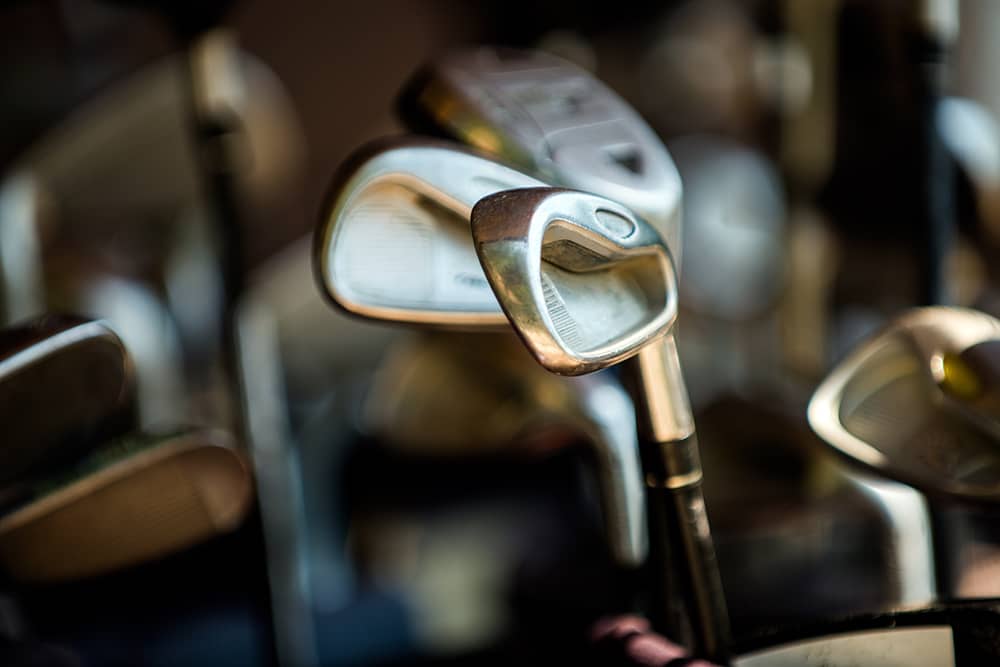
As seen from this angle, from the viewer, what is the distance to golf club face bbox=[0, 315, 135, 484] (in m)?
0.67

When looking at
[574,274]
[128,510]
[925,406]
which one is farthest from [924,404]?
[128,510]

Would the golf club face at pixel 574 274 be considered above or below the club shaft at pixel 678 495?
above

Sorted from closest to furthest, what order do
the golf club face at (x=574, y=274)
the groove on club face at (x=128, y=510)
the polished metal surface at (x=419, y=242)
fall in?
the golf club face at (x=574, y=274) < the polished metal surface at (x=419, y=242) < the groove on club face at (x=128, y=510)

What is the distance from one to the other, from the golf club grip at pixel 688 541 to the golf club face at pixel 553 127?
0.51 feet

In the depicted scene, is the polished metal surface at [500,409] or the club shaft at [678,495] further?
the polished metal surface at [500,409]

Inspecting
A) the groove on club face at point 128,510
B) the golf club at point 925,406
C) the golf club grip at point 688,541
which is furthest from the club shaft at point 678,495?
the groove on club face at point 128,510

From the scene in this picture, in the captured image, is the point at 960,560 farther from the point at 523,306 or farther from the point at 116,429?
the point at 116,429

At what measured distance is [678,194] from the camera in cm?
71

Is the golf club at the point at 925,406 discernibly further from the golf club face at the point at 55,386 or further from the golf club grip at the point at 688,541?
the golf club face at the point at 55,386

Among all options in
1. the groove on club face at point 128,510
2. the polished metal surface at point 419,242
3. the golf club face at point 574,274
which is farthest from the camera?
the groove on club face at point 128,510

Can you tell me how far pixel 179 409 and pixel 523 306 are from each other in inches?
56.0

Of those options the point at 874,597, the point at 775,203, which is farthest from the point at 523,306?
the point at 775,203

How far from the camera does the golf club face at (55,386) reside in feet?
2.21

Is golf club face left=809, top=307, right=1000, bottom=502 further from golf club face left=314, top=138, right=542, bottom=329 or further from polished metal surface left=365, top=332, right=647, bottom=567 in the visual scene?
golf club face left=314, top=138, right=542, bottom=329
